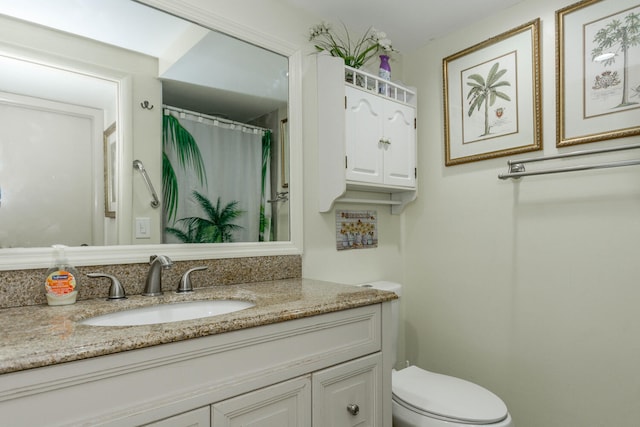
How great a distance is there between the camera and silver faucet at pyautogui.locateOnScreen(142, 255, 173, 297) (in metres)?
1.28

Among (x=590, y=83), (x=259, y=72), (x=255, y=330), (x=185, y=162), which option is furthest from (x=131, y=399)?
(x=590, y=83)

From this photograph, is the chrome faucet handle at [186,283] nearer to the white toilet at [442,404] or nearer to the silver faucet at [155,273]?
the silver faucet at [155,273]

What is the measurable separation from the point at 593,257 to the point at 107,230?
1953 millimetres

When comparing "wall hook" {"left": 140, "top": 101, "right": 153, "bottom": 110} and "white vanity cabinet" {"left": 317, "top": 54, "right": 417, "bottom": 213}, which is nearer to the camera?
"wall hook" {"left": 140, "top": 101, "right": 153, "bottom": 110}

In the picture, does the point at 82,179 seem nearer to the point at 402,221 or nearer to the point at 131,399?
the point at 131,399

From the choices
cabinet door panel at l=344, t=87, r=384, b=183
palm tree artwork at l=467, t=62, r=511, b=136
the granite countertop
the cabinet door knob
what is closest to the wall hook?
the granite countertop

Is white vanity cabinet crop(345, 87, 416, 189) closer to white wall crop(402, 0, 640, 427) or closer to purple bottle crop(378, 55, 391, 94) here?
purple bottle crop(378, 55, 391, 94)

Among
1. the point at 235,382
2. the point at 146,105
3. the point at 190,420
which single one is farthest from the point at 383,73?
the point at 190,420

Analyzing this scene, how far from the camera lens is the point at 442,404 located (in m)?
1.41

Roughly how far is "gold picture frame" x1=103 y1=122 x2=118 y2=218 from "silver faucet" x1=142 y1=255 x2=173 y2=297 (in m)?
0.23

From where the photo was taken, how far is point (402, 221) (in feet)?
7.61

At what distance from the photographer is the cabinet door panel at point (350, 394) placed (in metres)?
1.10

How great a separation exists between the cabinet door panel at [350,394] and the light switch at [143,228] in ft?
2.62

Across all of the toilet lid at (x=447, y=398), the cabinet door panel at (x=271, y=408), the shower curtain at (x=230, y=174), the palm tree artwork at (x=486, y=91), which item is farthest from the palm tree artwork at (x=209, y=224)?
the palm tree artwork at (x=486, y=91)
